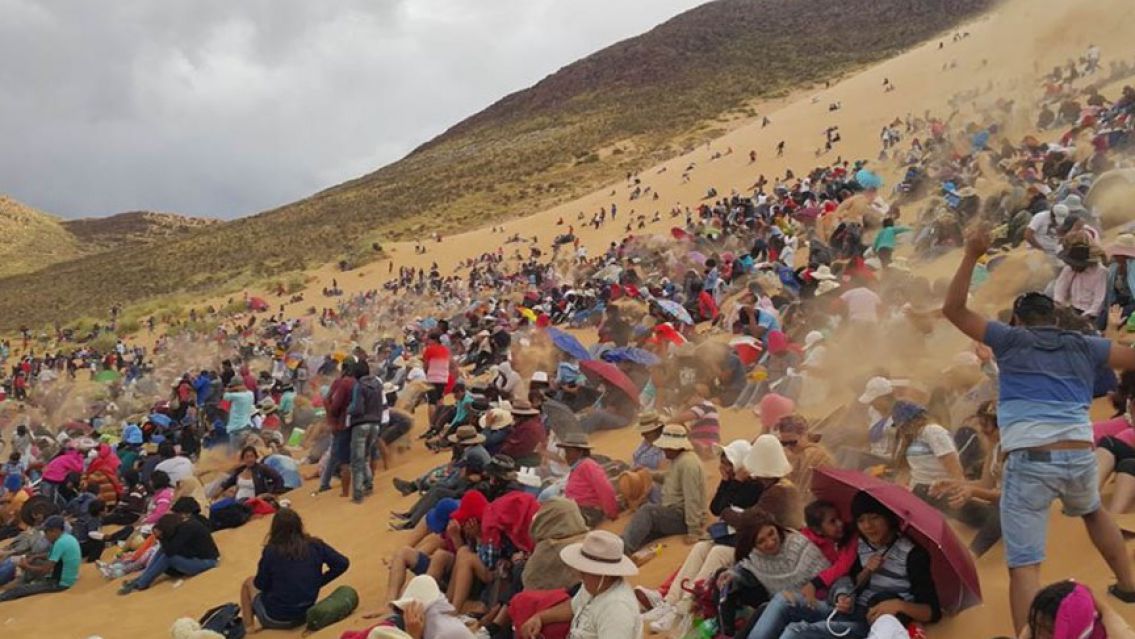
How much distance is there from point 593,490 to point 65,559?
6052 millimetres

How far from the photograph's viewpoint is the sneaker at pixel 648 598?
19.6ft

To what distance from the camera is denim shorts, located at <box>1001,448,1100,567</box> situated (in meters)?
4.12

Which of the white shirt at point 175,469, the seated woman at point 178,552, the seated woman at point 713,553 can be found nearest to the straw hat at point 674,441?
the seated woman at point 713,553

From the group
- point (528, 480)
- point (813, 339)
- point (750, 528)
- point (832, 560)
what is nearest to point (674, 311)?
point (813, 339)

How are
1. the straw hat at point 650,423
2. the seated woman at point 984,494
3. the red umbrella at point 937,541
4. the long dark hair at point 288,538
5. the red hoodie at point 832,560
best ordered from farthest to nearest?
the straw hat at point 650,423
the long dark hair at point 288,538
the seated woman at point 984,494
the red hoodie at point 832,560
the red umbrella at point 937,541

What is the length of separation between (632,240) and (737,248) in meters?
6.74

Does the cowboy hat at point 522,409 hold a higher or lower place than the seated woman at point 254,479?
higher

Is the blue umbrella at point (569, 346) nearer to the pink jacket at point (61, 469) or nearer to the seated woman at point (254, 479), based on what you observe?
the seated woman at point (254, 479)

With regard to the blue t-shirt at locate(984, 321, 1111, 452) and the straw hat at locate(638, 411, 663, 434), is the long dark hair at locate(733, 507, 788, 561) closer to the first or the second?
the blue t-shirt at locate(984, 321, 1111, 452)

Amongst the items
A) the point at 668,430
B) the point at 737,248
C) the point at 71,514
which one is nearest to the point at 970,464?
the point at 668,430

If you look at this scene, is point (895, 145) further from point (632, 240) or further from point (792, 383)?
point (792, 383)

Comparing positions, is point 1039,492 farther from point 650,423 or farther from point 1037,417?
point 650,423

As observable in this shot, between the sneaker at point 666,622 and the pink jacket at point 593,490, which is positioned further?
the pink jacket at point 593,490

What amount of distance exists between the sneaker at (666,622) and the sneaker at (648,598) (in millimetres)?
177
